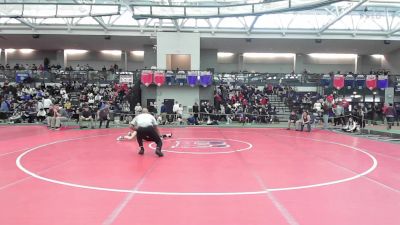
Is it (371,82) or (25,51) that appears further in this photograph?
(25,51)

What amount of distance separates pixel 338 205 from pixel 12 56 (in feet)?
142

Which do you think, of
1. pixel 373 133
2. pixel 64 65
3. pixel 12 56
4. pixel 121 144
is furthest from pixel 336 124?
pixel 12 56

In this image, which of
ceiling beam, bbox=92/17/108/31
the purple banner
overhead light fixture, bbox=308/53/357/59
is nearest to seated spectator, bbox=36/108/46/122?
ceiling beam, bbox=92/17/108/31

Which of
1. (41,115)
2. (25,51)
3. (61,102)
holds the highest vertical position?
(25,51)

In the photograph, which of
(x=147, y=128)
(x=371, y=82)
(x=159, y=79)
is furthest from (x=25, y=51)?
(x=147, y=128)

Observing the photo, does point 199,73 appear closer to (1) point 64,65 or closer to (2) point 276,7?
(2) point 276,7

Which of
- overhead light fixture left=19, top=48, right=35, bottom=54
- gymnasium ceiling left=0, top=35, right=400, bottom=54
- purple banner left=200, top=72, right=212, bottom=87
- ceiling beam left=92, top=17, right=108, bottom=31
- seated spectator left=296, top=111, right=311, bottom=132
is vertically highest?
ceiling beam left=92, top=17, right=108, bottom=31

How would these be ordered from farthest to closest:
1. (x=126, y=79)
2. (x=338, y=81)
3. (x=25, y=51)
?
(x=25, y=51) < (x=338, y=81) < (x=126, y=79)

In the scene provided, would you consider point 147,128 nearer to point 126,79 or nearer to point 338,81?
A: point 126,79

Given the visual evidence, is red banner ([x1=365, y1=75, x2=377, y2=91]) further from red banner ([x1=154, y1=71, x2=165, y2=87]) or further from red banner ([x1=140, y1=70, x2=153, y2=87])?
red banner ([x1=140, y1=70, x2=153, y2=87])

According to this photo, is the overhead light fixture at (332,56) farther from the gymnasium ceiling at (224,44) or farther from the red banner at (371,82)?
the red banner at (371,82)

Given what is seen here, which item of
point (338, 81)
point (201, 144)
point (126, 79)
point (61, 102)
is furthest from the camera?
point (338, 81)

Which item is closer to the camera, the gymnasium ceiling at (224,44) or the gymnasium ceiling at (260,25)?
the gymnasium ceiling at (260,25)

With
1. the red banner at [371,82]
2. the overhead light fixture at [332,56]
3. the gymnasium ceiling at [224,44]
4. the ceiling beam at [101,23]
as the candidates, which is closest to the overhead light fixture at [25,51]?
the gymnasium ceiling at [224,44]
